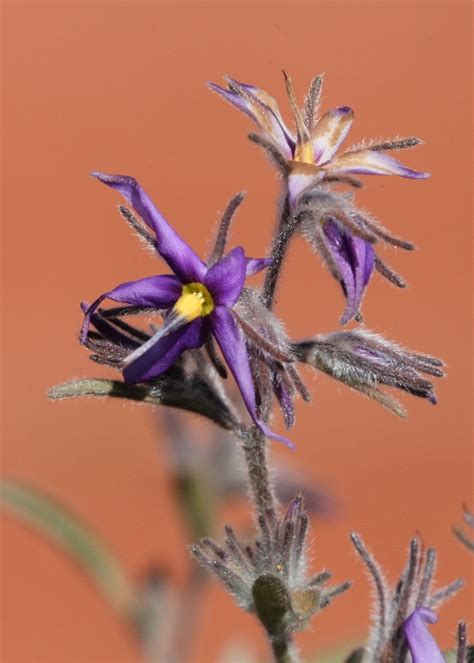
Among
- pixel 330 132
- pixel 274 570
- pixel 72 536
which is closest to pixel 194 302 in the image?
pixel 330 132

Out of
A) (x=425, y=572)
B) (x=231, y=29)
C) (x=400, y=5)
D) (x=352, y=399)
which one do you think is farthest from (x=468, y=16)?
(x=425, y=572)

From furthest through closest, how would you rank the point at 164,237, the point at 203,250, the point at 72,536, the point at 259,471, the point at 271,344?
1. the point at 203,250
2. the point at 72,536
3. the point at 259,471
4. the point at 164,237
5. the point at 271,344

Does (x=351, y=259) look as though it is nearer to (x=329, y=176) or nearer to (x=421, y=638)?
(x=329, y=176)

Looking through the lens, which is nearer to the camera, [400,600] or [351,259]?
[351,259]

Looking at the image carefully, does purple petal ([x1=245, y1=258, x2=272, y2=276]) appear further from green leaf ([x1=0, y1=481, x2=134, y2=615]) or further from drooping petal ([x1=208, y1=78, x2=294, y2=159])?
green leaf ([x1=0, y1=481, x2=134, y2=615])

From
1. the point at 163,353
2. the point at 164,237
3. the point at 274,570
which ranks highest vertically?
the point at 164,237

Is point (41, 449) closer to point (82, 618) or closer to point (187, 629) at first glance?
point (82, 618)
